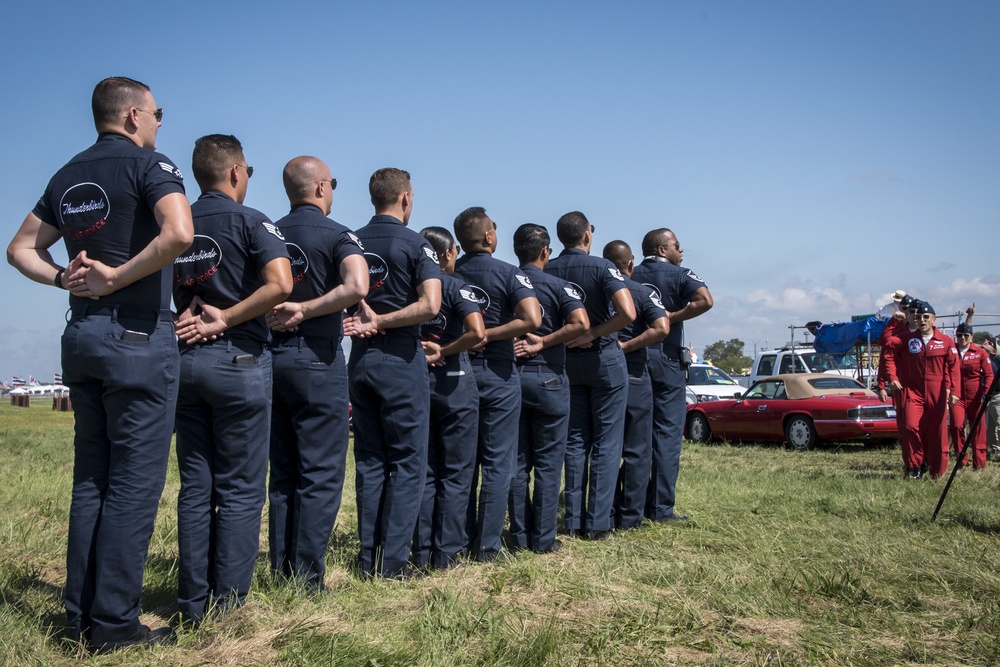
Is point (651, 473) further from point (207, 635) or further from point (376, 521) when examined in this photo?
point (207, 635)

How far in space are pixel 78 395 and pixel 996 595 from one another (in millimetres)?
4124

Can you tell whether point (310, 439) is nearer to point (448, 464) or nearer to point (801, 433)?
point (448, 464)

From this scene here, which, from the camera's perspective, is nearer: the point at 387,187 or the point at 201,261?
the point at 201,261

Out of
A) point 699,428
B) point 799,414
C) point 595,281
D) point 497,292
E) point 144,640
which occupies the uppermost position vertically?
point 595,281

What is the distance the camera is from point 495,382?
5344 mm

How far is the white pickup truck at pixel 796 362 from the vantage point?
19922mm

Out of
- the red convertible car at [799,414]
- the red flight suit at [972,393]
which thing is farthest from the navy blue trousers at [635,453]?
the red convertible car at [799,414]

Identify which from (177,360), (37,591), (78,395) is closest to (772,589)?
(177,360)

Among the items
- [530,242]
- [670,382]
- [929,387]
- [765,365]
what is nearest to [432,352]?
[530,242]

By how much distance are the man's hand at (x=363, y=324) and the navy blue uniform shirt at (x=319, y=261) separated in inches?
9.6

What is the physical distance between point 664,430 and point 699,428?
31.7ft

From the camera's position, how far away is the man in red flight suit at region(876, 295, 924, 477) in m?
9.40

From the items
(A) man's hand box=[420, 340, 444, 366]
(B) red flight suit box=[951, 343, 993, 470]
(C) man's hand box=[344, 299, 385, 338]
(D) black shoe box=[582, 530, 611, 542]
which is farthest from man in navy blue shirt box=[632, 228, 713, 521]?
(B) red flight suit box=[951, 343, 993, 470]

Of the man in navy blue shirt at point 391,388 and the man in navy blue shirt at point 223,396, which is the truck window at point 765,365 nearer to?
the man in navy blue shirt at point 391,388
